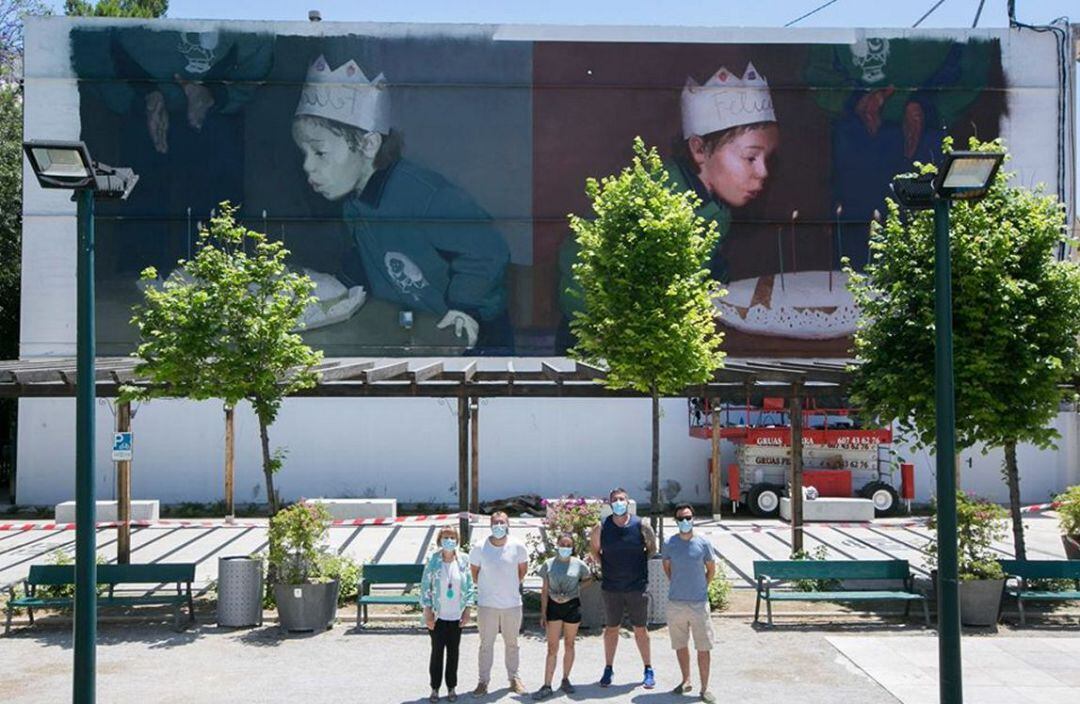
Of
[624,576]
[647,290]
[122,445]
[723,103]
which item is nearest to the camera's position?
[624,576]

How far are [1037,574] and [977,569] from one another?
1.06m

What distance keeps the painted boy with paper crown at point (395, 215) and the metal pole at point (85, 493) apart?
20611 millimetres

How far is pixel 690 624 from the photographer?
1006 centimetres

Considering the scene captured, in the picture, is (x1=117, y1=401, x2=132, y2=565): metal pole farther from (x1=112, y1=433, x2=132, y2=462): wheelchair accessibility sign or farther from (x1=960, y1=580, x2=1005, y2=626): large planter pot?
(x1=960, y1=580, x2=1005, y2=626): large planter pot

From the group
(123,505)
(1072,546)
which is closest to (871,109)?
(1072,546)

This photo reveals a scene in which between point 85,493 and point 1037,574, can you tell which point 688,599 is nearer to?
point 85,493

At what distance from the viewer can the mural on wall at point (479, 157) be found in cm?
2944

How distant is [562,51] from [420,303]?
812 cm

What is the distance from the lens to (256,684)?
34.7ft

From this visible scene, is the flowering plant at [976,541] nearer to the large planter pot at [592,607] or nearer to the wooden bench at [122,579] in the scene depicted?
the large planter pot at [592,607]

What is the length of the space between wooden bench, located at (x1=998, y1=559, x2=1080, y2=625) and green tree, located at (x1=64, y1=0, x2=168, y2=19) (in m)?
38.1

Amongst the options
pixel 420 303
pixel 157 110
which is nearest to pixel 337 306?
pixel 420 303

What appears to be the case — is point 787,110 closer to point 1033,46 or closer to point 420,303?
point 1033,46

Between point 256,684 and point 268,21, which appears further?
point 268,21
